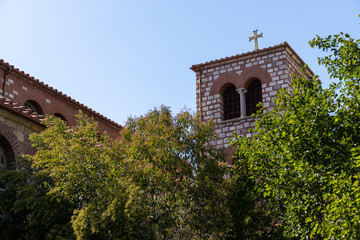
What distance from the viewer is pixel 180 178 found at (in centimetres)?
1331

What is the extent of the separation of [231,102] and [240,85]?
0.81 m

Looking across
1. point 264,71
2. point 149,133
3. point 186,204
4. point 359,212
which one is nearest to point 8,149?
point 149,133

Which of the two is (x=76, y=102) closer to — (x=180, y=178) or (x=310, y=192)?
(x=180, y=178)

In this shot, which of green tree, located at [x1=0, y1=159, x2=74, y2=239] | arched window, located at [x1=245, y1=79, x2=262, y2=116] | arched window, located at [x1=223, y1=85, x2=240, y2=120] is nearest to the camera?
green tree, located at [x1=0, y1=159, x2=74, y2=239]

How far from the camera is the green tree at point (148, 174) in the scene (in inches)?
485

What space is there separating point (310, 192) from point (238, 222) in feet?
9.16

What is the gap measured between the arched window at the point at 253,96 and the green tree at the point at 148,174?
26.3ft

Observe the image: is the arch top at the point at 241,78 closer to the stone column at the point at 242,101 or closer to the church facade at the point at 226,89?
the church facade at the point at 226,89

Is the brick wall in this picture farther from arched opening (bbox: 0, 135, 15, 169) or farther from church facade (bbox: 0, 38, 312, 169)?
arched opening (bbox: 0, 135, 15, 169)

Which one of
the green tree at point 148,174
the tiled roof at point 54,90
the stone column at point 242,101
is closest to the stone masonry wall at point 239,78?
the stone column at point 242,101

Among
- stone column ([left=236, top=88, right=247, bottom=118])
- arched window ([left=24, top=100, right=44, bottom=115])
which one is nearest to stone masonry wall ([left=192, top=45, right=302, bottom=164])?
stone column ([left=236, top=88, right=247, bottom=118])

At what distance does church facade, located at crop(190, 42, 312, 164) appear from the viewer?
2147cm

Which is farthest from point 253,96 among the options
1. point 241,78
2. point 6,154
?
point 6,154

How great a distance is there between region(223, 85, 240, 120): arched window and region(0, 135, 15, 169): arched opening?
9.85m
